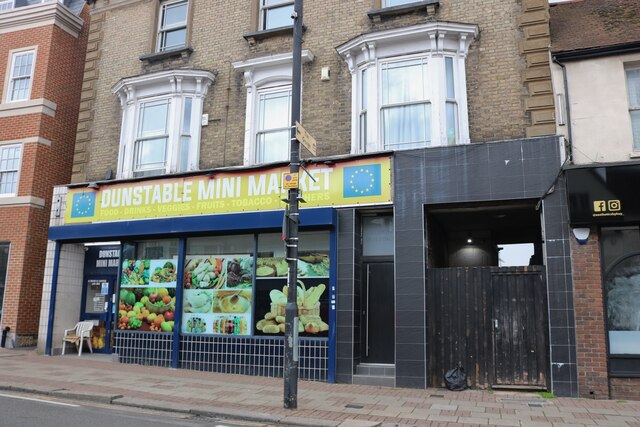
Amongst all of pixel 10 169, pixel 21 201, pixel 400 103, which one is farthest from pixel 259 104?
pixel 10 169

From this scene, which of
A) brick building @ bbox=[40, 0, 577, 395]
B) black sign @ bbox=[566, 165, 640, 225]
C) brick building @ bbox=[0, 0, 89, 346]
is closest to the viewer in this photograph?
black sign @ bbox=[566, 165, 640, 225]

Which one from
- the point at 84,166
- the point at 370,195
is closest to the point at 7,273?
the point at 84,166

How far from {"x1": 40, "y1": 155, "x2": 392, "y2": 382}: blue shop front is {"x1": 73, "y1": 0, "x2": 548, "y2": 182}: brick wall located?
1.00 metres

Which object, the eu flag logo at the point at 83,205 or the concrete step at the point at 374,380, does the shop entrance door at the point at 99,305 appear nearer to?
the eu flag logo at the point at 83,205

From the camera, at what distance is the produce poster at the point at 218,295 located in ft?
39.4

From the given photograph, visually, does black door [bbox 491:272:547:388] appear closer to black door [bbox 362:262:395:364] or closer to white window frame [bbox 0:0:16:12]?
black door [bbox 362:262:395:364]

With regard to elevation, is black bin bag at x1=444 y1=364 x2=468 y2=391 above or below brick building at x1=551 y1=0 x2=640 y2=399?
below

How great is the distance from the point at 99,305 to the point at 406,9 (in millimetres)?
11301

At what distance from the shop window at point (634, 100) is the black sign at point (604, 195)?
37.1 inches

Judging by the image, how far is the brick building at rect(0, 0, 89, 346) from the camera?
15.3 metres

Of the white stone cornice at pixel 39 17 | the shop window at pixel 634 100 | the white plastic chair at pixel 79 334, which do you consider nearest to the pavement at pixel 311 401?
the white plastic chair at pixel 79 334

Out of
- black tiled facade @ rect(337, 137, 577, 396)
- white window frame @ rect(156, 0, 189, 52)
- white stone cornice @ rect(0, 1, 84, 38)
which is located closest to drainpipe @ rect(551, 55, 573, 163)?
black tiled facade @ rect(337, 137, 577, 396)

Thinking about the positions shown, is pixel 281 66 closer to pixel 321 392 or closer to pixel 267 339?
pixel 267 339

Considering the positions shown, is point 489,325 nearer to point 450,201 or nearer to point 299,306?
point 450,201
